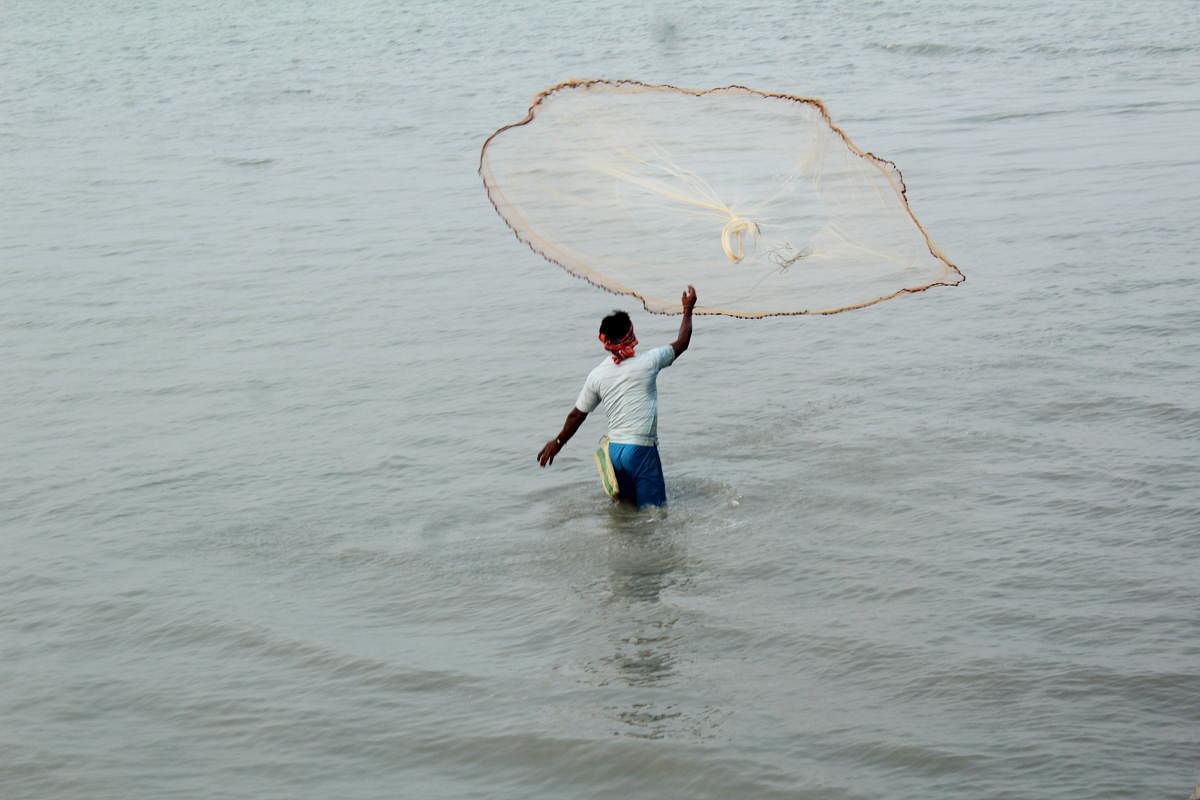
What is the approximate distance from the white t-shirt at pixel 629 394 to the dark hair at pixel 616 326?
0.68 feet

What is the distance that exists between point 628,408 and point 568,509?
995 mm

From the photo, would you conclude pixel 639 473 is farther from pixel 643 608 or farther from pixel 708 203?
pixel 708 203

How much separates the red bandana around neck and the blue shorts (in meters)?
0.57

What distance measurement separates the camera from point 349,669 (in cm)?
761

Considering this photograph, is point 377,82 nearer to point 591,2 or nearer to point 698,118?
point 591,2

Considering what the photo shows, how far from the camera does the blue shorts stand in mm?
9250

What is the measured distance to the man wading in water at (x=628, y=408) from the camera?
895 cm

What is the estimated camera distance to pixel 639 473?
30.6 ft

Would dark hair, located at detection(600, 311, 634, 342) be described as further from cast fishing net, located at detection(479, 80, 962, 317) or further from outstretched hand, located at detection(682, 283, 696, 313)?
outstretched hand, located at detection(682, 283, 696, 313)

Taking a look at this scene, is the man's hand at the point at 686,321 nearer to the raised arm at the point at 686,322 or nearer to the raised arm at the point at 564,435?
the raised arm at the point at 686,322

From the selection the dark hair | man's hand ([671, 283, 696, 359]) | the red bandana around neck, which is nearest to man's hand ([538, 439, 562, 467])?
the red bandana around neck

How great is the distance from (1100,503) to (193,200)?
48.6ft

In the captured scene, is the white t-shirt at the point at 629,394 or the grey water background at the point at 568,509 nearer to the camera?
the grey water background at the point at 568,509

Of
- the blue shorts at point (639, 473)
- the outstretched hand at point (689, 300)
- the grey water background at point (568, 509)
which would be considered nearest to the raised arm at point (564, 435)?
the blue shorts at point (639, 473)
